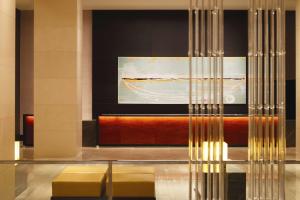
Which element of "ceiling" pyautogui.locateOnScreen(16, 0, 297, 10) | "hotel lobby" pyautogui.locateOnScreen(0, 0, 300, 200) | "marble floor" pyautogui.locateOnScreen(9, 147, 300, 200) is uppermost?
"ceiling" pyautogui.locateOnScreen(16, 0, 297, 10)

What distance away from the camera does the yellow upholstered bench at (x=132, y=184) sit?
5.83 meters

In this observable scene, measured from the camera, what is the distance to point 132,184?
240 inches

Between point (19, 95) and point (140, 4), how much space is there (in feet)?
14.6

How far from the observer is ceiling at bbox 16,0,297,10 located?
42.8 ft

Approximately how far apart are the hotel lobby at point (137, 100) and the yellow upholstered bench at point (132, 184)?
16mm

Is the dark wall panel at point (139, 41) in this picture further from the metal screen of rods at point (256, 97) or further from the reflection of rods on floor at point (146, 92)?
the metal screen of rods at point (256, 97)

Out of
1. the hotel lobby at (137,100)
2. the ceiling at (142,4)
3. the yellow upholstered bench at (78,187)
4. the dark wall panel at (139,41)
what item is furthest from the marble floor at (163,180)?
the dark wall panel at (139,41)

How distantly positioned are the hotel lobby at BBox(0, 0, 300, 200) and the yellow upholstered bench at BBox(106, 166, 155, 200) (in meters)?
0.02

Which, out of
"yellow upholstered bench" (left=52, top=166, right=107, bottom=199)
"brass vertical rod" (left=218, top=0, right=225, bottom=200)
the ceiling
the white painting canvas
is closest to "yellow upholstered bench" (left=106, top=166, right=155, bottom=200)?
"yellow upholstered bench" (left=52, top=166, right=107, bottom=199)

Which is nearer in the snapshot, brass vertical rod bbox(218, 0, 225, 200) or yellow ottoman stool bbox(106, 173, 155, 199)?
brass vertical rod bbox(218, 0, 225, 200)

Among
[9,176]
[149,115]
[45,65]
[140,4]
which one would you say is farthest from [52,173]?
[140,4]

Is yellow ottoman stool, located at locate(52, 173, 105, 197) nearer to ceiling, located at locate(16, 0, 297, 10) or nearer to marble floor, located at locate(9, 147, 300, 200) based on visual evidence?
Answer: marble floor, located at locate(9, 147, 300, 200)

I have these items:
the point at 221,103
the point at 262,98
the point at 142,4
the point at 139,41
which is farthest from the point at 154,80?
the point at 221,103

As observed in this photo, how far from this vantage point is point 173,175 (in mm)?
8305
